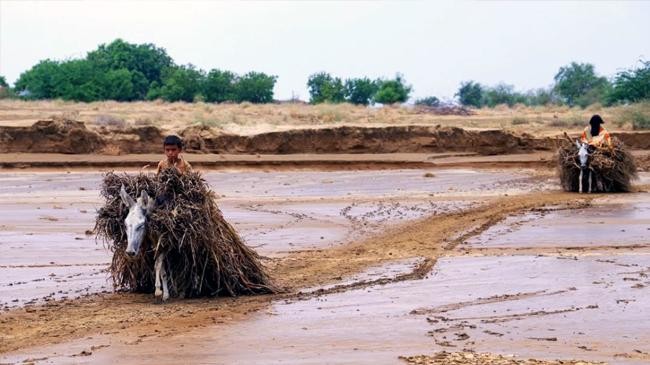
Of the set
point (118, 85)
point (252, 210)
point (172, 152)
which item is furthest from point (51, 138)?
point (118, 85)

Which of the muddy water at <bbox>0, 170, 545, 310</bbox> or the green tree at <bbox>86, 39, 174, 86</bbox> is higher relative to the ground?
the green tree at <bbox>86, 39, 174, 86</bbox>

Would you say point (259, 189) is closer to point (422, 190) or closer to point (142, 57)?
point (422, 190)

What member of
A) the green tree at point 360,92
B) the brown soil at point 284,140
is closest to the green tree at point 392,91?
the green tree at point 360,92

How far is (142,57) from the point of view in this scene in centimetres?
7694

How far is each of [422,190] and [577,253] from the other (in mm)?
11346

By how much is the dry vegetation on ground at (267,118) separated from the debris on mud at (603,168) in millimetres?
15227

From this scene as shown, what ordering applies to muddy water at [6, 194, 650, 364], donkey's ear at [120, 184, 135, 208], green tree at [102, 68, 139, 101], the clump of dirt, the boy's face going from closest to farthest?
muddy water at [6, 194, 650, 364] < donkey's ear at [120, 184, 135, 208] < the boy's face < the clump of dirt < green tree at [102, 68, 139, 101]

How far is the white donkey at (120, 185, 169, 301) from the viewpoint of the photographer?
435 inches

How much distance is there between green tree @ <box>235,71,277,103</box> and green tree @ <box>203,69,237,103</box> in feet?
1.39

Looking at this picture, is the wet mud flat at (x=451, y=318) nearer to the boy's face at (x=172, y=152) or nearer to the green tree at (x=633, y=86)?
the boy's face at (x=172, y=152)

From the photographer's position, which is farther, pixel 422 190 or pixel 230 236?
pixel 422 190

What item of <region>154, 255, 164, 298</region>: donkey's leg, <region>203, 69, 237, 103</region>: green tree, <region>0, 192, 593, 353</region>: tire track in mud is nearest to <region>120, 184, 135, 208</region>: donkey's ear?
<region>154, 255, 164, 298</region>: donkey's leg

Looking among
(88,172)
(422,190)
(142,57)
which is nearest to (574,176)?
(422,190)

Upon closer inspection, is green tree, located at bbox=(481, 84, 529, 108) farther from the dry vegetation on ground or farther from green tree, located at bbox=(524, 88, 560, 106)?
the dry vegetation on ground
